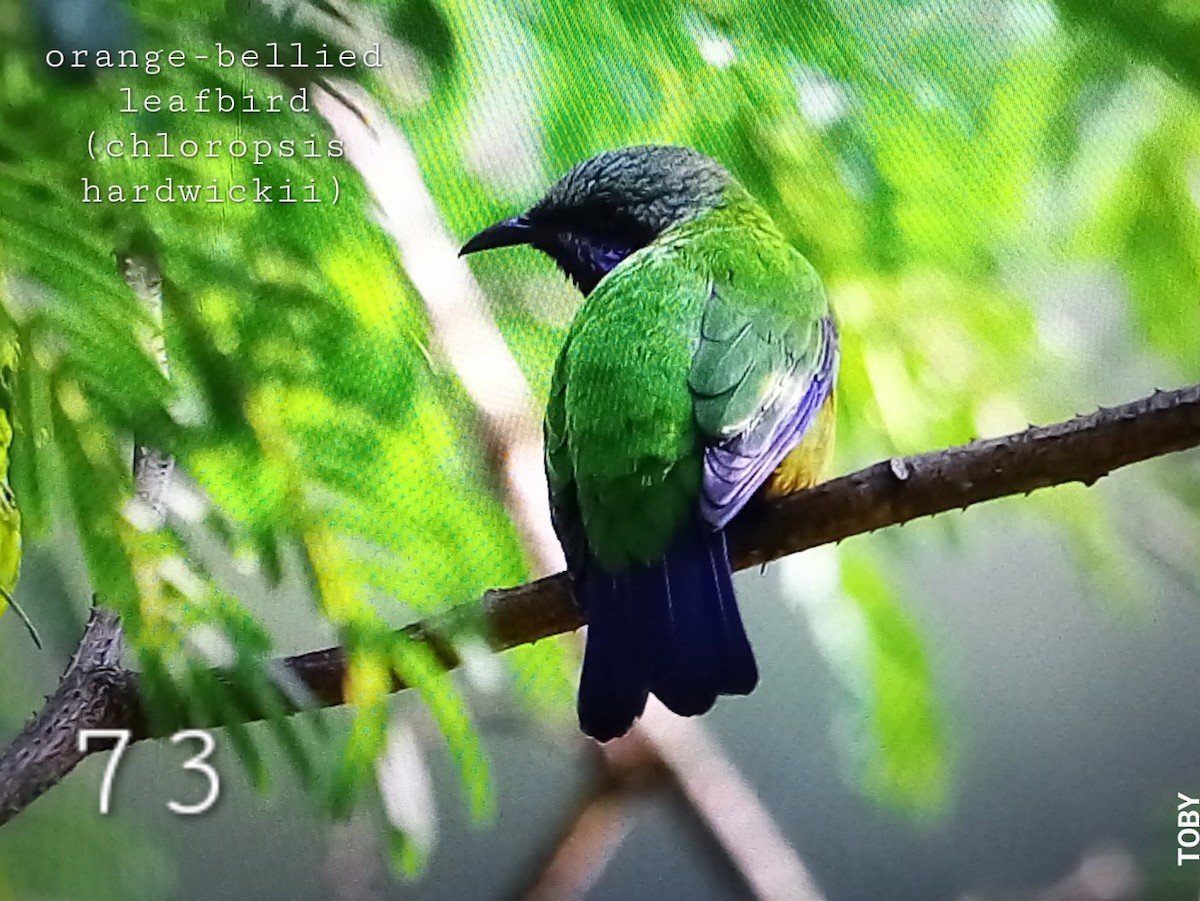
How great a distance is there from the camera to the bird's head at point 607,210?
90 centimetres

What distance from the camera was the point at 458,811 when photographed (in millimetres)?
928

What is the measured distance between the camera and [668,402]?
84cm

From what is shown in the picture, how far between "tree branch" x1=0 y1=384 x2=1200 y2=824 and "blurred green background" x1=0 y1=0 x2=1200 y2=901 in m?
0.02

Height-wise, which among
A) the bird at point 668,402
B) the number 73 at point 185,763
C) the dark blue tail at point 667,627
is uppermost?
the bird at point 668,402

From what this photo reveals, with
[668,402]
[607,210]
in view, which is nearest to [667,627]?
[668,402]

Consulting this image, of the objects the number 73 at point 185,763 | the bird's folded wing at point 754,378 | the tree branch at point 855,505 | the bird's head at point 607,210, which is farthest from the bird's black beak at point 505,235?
the number 73 at point 185,763

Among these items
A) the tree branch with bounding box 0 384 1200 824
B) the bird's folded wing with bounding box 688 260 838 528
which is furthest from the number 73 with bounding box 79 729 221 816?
the bird's folded wing with bounding box 688 260 838 528

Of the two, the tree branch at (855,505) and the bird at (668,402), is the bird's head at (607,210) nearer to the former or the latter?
the bird at (668,402)

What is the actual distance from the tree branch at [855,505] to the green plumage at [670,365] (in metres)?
0.07

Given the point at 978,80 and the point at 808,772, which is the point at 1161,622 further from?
the point at 978,80

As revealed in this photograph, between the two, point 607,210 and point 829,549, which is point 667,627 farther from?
point 607,210

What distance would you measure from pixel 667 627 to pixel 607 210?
1.03ft

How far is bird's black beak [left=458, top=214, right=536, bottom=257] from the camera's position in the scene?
93 cm

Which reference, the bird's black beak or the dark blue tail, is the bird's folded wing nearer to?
the dark blue tail
